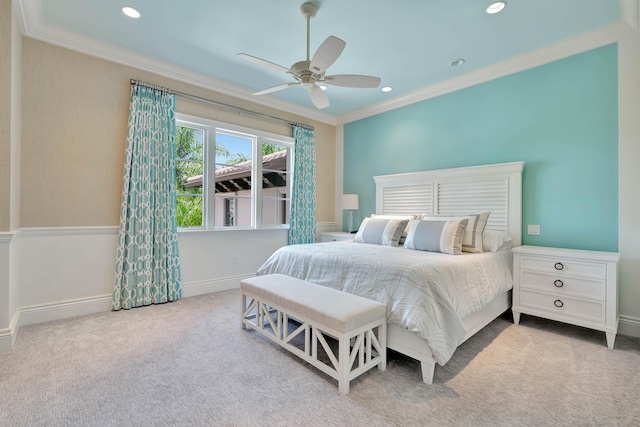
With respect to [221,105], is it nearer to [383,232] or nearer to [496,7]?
[383,232]

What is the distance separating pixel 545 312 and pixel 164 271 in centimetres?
390

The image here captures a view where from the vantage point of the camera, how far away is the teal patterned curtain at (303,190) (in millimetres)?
4707

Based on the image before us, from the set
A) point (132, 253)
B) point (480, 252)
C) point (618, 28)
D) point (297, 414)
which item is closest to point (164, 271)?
point (132, 253)

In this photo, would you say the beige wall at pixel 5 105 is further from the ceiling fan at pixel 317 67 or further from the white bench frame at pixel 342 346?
the white bench frame at pixel 342 346

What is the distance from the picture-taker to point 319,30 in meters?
2.77

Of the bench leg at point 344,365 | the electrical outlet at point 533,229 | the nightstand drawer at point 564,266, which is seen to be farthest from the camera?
the electrical outlet at point 533,229

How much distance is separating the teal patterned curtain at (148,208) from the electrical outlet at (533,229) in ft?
13.0

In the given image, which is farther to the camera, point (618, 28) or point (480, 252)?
point (480, 252)

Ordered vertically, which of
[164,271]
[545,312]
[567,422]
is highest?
[164,271]

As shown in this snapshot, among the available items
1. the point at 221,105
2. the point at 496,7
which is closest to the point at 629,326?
the point at 496,7

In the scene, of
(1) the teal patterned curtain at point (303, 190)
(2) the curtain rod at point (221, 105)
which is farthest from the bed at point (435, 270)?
(2) the curtain rod at point (221, 105)

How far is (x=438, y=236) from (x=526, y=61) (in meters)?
2.15

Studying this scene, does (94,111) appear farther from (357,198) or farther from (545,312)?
(545,312)

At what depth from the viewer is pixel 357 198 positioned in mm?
4812
